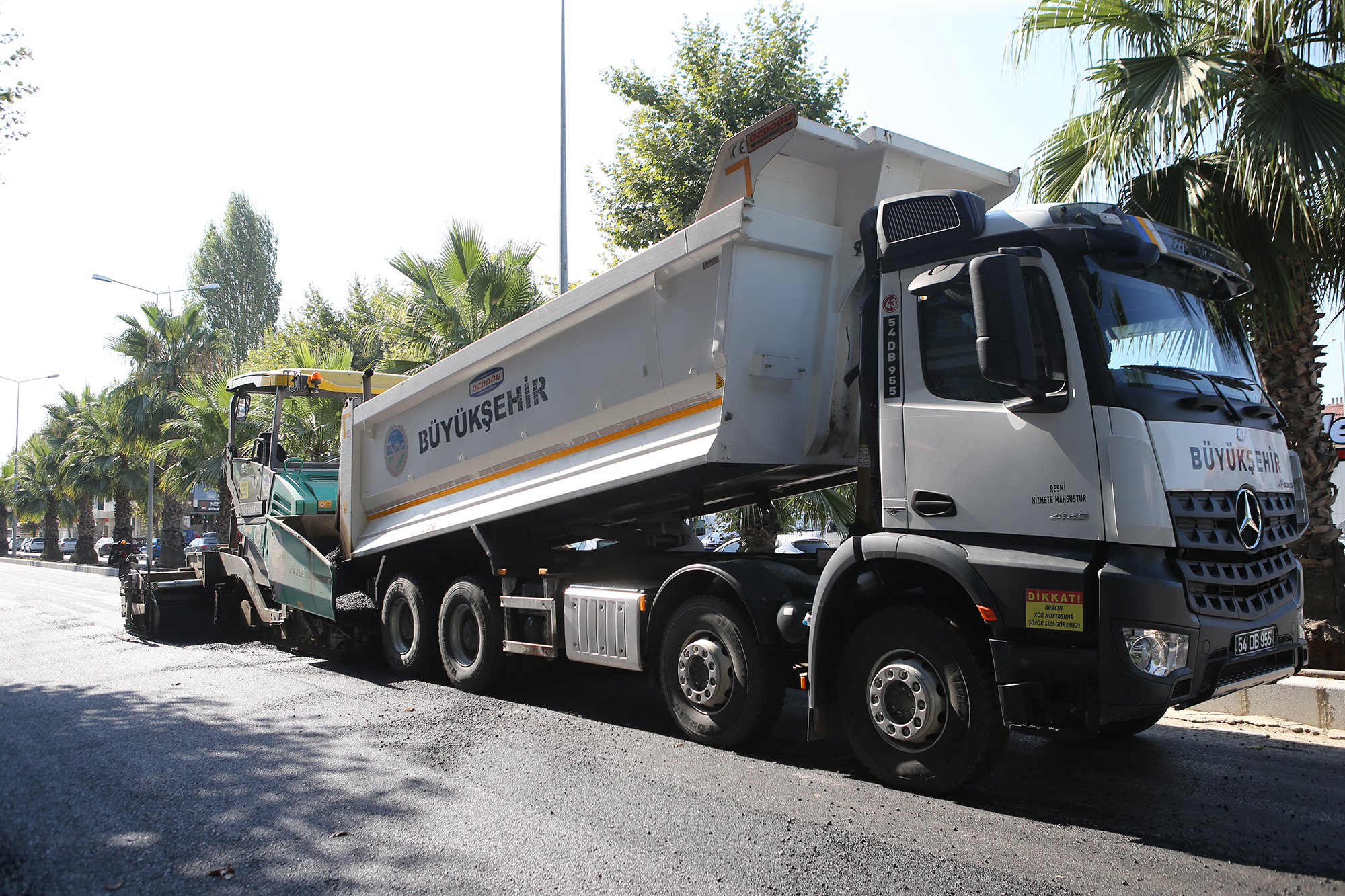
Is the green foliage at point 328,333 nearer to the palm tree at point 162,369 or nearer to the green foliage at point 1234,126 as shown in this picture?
the palm tree at point 162,369

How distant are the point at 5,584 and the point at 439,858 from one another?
26023 mm

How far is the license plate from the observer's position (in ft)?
12.8

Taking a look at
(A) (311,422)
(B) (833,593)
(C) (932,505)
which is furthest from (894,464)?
(A) (311,422)

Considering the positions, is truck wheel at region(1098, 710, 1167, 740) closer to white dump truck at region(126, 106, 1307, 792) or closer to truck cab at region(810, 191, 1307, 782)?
white dump truck at region(126, 106, 1307, 792)

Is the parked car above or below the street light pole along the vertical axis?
below

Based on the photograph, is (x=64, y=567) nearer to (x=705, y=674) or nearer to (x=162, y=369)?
(x=162, y=369)

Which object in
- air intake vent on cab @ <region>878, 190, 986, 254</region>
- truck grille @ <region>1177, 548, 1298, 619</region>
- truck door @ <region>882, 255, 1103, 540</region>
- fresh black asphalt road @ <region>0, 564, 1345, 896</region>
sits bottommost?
fresh black asphalt road @ <region>0, 564, 1345, 896</region>

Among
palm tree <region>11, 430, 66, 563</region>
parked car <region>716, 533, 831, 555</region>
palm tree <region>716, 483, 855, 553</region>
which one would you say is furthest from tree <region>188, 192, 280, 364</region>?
palm tree <region>716, 483, 855, 553</region>

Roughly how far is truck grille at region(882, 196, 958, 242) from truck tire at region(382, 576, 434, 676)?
539 centimetres

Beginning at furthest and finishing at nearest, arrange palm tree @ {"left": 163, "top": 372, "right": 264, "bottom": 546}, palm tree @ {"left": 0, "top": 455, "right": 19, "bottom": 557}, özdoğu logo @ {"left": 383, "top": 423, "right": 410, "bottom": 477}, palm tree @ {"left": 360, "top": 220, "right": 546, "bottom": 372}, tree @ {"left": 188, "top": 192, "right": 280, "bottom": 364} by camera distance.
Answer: tree @ {"left": 188, "top": 192, "right": 280, "bottom": 364} < palm tree @ {"left": 0, "top": 455, "right": 19, "bottom": 557} < palm tree @ {"left": 163, "top": 372, "right": 264, "bottom": 546} < palm tree @ {"left": 360, "top": 220, "right": 546, "bottom": 372} < özdoğu logo @ {"left": 383, "top": 423, "right": 410, "bottom": 477}

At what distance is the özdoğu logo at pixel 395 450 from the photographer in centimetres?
843

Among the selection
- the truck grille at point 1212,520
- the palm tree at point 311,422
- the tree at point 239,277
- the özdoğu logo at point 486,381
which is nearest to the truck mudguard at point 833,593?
the truck grille at point 1212,520

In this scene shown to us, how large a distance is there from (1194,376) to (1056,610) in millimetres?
1427

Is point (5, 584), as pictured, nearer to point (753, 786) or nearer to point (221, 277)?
point (753, 786)
